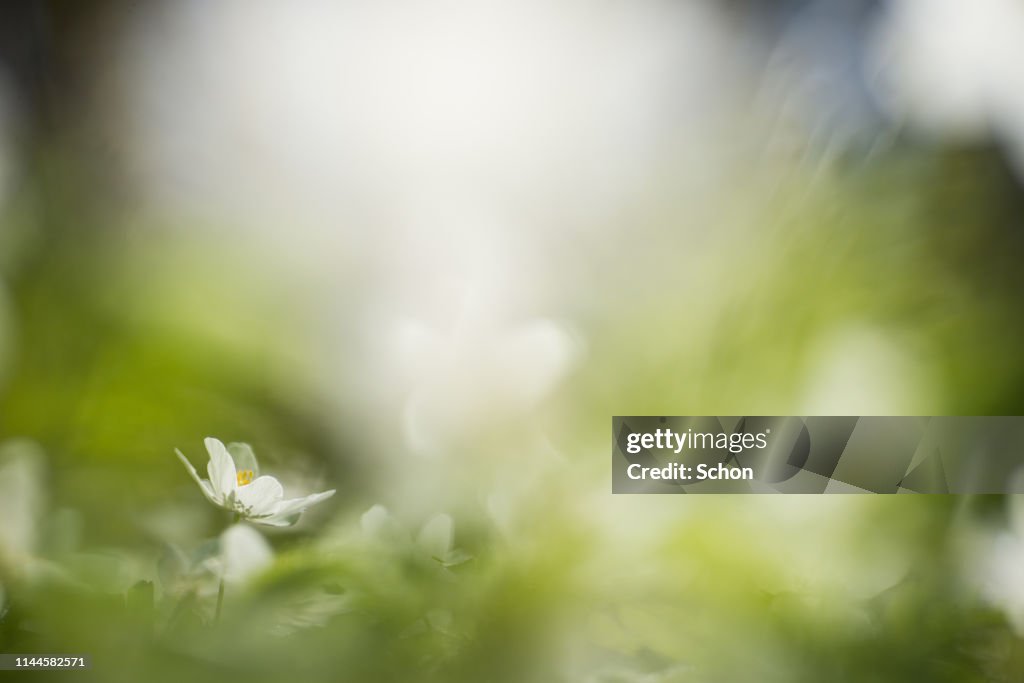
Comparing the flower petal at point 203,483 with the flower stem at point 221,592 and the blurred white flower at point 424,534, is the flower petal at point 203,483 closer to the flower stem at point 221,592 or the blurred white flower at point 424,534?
the flower stem at point 221,592

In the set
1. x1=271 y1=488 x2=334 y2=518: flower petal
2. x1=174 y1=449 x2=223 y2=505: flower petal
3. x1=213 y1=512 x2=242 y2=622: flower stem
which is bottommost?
x1=213 y1=512 x2=242 y2=622: flower stem

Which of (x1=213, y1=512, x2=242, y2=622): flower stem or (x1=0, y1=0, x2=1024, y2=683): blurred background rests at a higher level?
(x1=0, y1=0, x2=1024, y2=683): blurred background

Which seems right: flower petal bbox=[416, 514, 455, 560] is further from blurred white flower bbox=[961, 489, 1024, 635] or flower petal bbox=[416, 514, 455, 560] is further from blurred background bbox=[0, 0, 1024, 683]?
blurred white flower bbox=[961, 489, 1024, 635]

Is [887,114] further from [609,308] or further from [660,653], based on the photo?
[660,653]

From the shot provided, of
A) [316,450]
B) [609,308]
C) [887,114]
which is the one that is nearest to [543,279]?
[609,308]

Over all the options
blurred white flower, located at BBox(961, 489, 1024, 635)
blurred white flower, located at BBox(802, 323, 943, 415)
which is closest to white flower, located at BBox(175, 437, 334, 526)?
blurred white flower, located at BBox(802, 323, 943, 415)

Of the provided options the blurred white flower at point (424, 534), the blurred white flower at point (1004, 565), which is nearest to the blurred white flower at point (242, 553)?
the blurred white flower at point (424, 534)

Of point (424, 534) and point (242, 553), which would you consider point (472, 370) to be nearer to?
point (424, 534)
